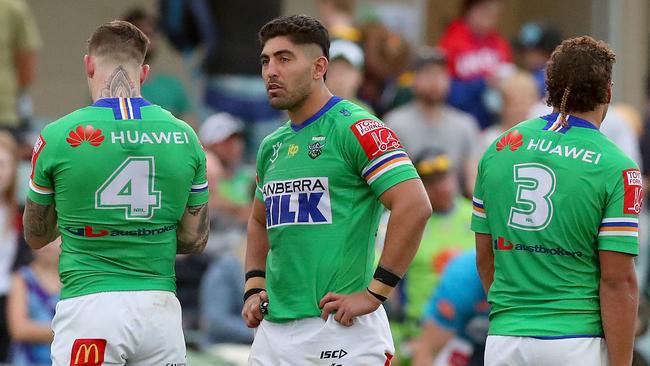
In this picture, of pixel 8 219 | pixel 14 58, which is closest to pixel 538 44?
pixel 14 58

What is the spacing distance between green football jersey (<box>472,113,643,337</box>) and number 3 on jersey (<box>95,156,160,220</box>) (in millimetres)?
1488

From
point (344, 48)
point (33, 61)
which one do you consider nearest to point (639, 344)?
point (344, 48)

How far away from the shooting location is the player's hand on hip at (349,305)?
6.11m

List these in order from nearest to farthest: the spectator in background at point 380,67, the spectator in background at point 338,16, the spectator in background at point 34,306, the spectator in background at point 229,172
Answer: the spectator in background at point 34,306 < the spectator in background at point 229,172 < the spectator in background at point 338,16 < the spectator in background at point 380,67

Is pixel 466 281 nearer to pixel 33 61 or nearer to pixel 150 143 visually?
pixel 150 143

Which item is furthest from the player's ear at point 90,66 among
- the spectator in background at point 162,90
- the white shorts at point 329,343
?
the spectator in background at point 162,90

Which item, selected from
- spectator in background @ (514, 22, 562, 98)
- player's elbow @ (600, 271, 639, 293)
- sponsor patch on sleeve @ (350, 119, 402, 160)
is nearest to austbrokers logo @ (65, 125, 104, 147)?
sponsor patch on sleeve @ (350, 119, 402, 160)

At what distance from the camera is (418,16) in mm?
15688

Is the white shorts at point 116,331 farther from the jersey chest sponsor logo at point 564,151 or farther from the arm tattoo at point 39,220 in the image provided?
the jersey chest sponsor logo at point 564,151

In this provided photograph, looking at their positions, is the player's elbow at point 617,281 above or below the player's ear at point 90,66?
below

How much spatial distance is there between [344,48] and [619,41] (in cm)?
588

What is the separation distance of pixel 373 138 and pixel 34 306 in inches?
166

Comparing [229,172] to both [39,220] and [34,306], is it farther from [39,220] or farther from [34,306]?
[39,220]

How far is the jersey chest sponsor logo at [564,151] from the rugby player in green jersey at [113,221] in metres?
1.50
